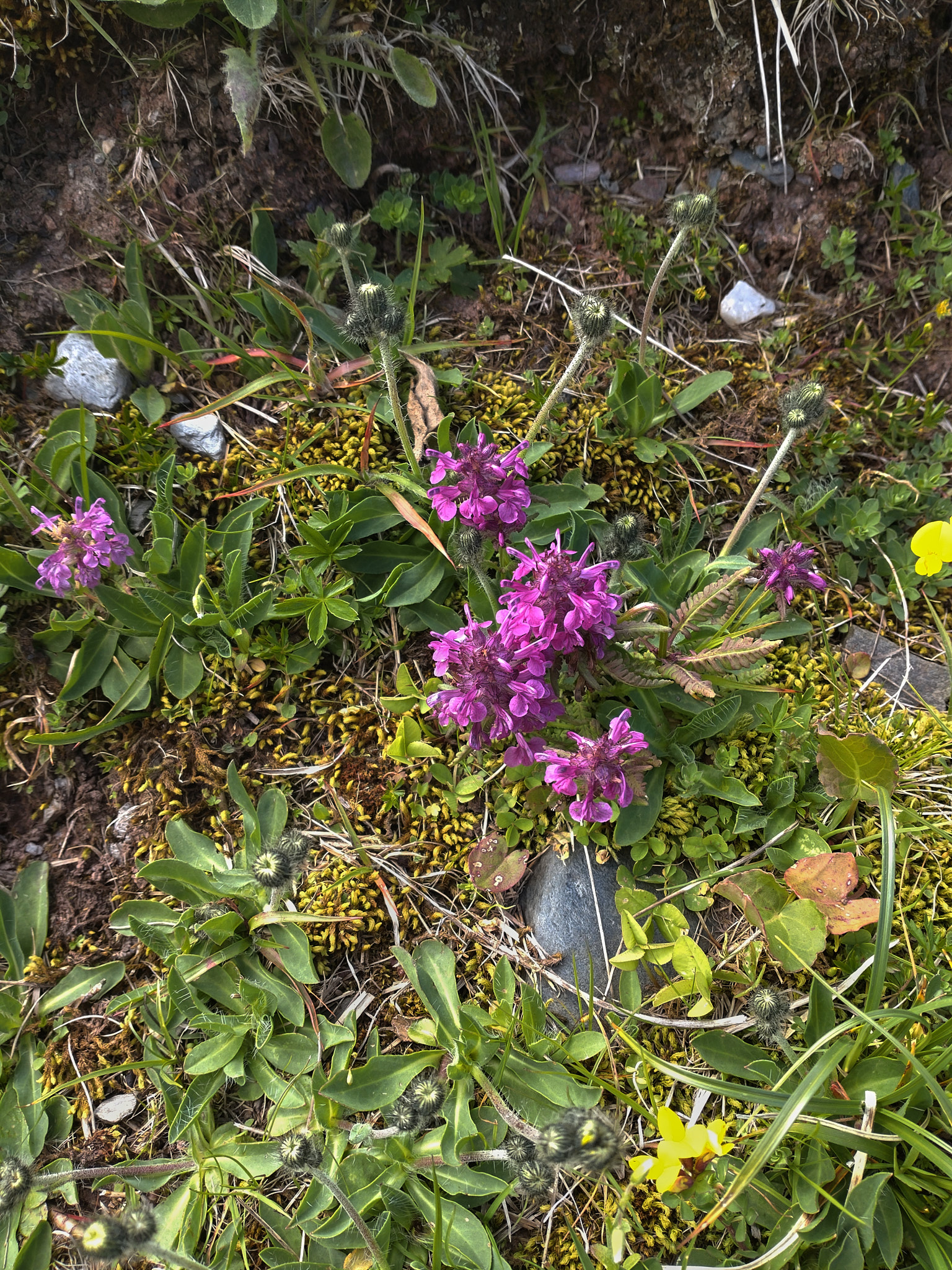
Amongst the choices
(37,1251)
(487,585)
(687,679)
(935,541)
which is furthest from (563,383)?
(37,1251)

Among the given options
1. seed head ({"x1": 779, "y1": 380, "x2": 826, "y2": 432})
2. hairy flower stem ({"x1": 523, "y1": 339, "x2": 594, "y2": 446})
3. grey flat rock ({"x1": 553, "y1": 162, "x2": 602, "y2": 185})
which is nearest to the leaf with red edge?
hairy flower stem ({"x1": 523, "y1": 339, "x2": 594, "y2": 446})

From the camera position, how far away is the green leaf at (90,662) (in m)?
2.86

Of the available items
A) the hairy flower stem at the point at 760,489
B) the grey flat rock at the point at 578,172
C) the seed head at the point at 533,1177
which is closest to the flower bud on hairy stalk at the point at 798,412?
the hairy flower stem at the point at 760,489

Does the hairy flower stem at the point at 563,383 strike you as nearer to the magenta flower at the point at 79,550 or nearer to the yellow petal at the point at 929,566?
the yellow petal at the point at 929,566

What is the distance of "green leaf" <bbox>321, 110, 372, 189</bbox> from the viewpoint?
3324 millimetres

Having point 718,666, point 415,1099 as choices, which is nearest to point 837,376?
point 718,666

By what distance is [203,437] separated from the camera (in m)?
3.25

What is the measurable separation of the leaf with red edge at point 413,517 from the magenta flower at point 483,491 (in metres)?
0.25

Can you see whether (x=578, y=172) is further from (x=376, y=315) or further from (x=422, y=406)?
(x=376, y=315)

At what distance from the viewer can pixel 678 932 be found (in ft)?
8.20

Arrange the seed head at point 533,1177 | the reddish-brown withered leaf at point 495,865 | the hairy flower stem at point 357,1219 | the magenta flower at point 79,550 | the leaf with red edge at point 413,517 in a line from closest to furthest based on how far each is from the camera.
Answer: the hairy flower stem at point 357,1219
the seed head at point 533,1177
the reddish-brown withered leaf at point 495,865
the magenta flower at point 79,550
the leaf with red edge at point 413,517

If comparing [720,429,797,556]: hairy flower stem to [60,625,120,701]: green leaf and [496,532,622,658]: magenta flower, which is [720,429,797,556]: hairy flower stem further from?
[60,625,120,701]: green leaf

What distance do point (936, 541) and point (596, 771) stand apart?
4.45 feet

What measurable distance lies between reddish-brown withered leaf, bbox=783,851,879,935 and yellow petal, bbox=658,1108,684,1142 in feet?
2.72
